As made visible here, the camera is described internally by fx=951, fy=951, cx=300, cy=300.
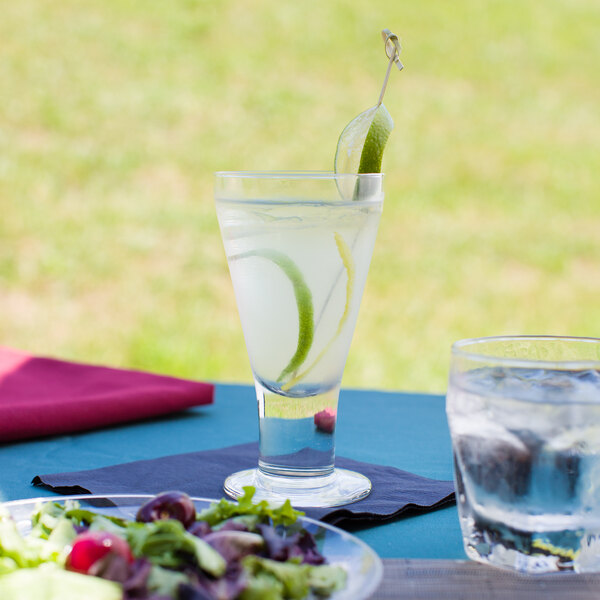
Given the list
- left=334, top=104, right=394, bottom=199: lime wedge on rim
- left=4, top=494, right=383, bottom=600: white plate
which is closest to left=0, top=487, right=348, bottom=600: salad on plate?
left=4, top=494, right=383, bottom=600: white plate

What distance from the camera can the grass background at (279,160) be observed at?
458 cm

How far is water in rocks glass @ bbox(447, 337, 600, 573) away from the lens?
2.46 feet

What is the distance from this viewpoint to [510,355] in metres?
0.89

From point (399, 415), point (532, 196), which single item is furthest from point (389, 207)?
point (399, 415)

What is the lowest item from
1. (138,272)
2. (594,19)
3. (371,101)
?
(138,272)

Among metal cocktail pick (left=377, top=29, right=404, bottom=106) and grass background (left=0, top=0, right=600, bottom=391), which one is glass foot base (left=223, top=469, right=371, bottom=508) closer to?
metal cocktail pick (left=377, top=29, right=404, bottom=106)

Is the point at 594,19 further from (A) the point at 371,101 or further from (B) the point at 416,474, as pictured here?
(B) the point at 416,474

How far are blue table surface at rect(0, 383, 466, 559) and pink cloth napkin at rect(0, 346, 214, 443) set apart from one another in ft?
0.07

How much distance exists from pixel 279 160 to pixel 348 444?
4260 millimetres

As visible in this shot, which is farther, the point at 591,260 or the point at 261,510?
the point at 591,260

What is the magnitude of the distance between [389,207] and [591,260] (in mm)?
1122

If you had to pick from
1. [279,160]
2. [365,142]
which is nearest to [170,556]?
[365,142]

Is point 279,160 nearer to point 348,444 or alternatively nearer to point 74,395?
point 74,395

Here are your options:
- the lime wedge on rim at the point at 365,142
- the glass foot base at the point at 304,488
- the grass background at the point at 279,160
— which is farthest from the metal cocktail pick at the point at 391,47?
the grass background at the point at 279,160
